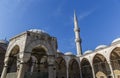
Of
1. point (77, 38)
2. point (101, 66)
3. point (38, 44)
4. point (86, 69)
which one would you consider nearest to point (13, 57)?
point (38, 44)

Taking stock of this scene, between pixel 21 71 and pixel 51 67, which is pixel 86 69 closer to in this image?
pixel 51 67

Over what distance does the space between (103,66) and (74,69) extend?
559cm

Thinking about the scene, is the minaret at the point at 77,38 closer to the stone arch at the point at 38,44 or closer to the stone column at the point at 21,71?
the stone arch at the point at 38,44

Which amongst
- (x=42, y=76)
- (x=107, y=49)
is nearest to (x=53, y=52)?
(x=42, y=76)

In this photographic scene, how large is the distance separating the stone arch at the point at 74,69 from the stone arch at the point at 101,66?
3648 mm

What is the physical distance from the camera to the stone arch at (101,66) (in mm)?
21641

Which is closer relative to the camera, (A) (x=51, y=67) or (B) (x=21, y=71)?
(B) (x=21, y=71)

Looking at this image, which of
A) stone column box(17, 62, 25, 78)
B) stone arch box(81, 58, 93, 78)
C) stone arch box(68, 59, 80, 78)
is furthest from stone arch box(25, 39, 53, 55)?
stone arch box(81, 58, 93, 78)

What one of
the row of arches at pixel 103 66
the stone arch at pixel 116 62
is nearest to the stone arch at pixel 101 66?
the row of arches at pixel 103 66

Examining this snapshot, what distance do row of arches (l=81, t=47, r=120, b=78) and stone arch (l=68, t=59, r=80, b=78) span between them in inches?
40.0

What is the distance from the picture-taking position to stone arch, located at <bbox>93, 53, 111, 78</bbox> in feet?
71.0

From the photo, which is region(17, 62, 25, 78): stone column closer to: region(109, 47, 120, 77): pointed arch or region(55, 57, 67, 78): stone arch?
region(55, 57, 67, 78): stone arch

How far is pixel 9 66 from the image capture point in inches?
321

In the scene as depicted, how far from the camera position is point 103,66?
73.9 ft
